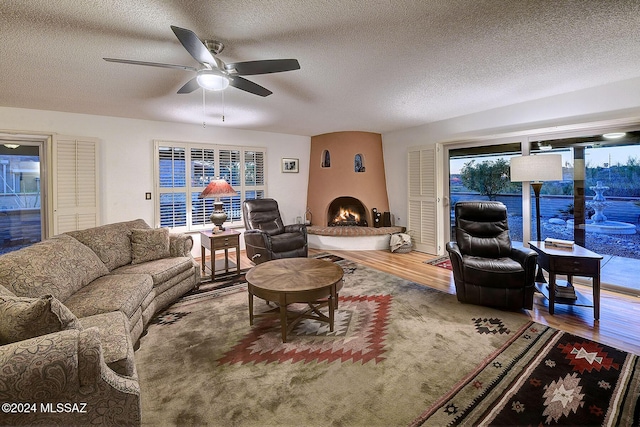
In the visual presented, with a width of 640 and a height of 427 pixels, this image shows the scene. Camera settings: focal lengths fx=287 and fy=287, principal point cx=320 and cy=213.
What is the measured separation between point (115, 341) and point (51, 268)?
1.03 m

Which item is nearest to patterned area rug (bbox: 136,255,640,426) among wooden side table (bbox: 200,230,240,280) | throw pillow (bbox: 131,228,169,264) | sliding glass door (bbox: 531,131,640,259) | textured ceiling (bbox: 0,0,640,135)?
throw pillow (bbox: 131,228,169,264)

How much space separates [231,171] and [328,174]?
6.59 feet

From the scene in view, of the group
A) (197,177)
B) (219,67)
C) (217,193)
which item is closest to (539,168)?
(219,67)

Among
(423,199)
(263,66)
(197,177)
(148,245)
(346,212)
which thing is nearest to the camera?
(263,66)

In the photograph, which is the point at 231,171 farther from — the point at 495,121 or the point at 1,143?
the point at 495,121

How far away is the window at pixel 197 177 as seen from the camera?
495 centimetres

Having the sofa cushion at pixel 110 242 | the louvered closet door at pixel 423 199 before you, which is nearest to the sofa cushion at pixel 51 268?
the sofa cushion at pixel 110 242

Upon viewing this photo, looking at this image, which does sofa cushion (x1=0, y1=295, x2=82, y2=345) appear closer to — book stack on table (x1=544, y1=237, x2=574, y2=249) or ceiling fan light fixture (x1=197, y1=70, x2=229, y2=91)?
ceiling fan light fixture (x1=197, y1=70, x2=229, y2=91)

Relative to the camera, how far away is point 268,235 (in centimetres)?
448

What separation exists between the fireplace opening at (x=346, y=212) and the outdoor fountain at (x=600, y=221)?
365 centimetres

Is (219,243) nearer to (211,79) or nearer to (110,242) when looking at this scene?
(110,242)

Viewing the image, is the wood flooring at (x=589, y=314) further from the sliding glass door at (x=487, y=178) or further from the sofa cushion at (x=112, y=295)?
the sofa cushion at (x=112, y=295)

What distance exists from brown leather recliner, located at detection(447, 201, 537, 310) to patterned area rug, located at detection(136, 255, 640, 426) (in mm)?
180

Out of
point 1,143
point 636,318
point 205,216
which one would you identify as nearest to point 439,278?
point 636,318
